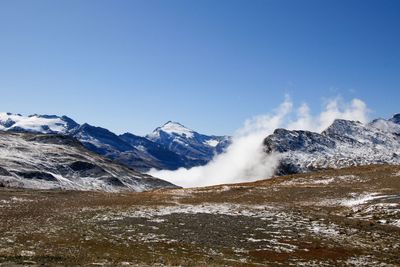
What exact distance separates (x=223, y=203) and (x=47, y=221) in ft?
85.5

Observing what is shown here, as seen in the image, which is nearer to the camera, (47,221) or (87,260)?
(87,260)

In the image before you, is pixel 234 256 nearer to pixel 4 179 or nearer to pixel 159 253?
pixel 159 253

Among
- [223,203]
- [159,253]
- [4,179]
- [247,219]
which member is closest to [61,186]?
[4,179]

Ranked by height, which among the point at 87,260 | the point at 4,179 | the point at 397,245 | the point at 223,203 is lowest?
the point at 87,260

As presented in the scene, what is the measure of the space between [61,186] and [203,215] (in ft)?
458

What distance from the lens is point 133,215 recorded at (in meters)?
50.7

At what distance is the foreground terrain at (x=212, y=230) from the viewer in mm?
31391

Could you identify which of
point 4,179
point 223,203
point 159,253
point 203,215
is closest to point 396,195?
point 223,203

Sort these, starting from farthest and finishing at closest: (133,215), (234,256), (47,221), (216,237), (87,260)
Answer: (133,215) < (47,221) < (216,237) < (234,256) < (87,260)

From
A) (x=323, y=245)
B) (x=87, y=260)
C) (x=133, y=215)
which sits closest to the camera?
(x=87, y=260)

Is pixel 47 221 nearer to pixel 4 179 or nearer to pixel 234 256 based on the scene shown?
pixel 234 256

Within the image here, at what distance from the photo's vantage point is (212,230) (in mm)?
42250

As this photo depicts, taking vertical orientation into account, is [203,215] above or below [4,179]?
below

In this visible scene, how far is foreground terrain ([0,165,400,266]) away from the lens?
1236 inches
